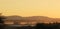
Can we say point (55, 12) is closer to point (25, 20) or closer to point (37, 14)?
point (37, 14)

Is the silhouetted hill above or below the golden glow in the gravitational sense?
below

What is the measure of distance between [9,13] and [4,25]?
130 mm

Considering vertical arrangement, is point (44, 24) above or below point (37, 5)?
below

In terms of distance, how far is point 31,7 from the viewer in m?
1.29

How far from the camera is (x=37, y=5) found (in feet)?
4.26

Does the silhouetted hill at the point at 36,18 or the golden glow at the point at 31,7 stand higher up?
the golden glow at the point at 31,7

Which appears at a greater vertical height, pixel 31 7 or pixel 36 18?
pixel 31 7

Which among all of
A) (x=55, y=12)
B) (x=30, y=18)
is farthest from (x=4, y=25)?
(x=55, y=12)

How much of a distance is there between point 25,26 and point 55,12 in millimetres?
342

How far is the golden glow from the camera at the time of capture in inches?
49.9

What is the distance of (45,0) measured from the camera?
131cm

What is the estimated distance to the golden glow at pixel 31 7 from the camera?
1.27 metres

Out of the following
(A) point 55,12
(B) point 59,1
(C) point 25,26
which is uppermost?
(B) point 59,1

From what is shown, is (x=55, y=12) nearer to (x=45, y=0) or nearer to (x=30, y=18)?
(x=45, y=0)
